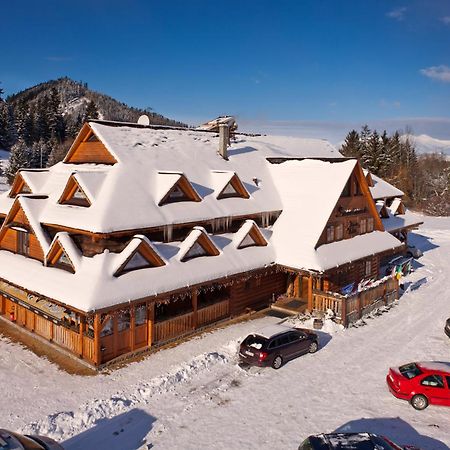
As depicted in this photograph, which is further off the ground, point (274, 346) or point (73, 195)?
point (73, 195)

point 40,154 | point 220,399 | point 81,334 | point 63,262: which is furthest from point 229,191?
point 40,154

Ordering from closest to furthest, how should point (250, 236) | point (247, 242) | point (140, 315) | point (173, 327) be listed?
point (140, 315) → point (173, 327) → point (247, 242) → point (250, 236)

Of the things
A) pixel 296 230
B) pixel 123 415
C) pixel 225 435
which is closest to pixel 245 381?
pixel 225 435

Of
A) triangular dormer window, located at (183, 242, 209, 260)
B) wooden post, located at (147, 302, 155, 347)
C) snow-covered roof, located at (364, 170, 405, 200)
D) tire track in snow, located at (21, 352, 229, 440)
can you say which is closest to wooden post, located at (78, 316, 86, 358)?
wooden post, located at (147, 302, 155, 347)

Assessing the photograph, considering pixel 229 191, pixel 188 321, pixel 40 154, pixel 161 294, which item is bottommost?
pixel 188 321

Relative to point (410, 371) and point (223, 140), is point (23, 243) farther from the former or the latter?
point (410, 371)

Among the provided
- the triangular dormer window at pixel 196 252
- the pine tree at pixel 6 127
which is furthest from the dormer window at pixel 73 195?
the pine tree at pixel 6 127

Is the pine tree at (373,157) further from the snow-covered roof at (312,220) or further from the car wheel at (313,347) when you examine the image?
the car wheel at (313,347)
